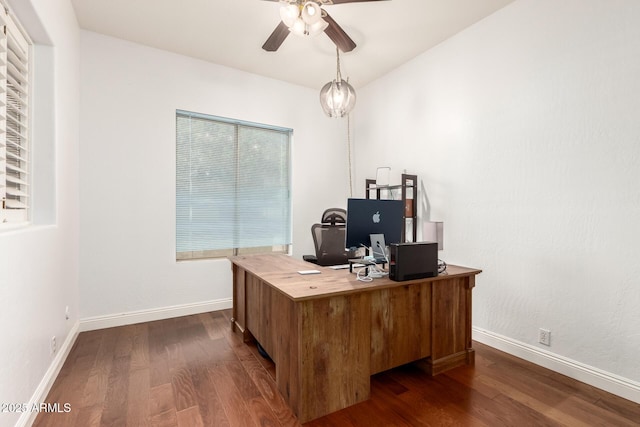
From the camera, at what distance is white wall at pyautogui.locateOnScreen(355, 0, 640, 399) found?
1933mm

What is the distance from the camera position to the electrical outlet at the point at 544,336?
227cm

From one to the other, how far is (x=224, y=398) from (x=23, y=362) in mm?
1095

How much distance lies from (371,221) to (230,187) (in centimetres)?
224

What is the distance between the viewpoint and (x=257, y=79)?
12.7 ft

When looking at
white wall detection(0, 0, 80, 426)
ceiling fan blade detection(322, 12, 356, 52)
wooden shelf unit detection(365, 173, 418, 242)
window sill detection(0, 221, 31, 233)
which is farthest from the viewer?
wooden shelf unit detection(365, 173, 418, 242)

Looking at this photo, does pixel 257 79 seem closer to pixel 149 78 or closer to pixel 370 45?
A: pixel 149 78

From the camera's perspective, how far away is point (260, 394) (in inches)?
74.7

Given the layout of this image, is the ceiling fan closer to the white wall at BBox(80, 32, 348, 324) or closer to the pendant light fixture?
the pendant light fixture

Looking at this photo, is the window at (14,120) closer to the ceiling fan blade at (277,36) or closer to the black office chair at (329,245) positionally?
the ceiling fan blade at (277,36)

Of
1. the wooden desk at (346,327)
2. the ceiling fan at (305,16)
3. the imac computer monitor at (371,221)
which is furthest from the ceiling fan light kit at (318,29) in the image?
the wooden desk at (346,327)

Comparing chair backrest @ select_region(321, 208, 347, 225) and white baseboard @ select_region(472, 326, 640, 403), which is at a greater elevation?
chair backrest @ select_region(321, 208, 347, 225)

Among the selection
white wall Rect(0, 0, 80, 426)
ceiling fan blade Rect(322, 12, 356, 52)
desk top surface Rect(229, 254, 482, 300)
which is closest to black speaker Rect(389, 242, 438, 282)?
desk top surface Rect(229, 254, 482, 300)

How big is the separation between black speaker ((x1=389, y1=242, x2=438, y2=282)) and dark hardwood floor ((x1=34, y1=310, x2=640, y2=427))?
2.57 feet

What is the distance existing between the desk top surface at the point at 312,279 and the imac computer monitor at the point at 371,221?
0.28 m
